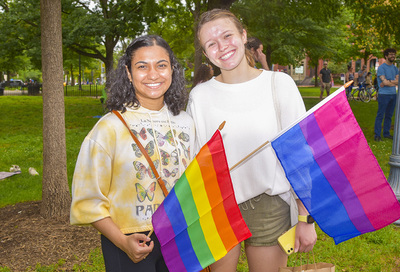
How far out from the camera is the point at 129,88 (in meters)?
2.25

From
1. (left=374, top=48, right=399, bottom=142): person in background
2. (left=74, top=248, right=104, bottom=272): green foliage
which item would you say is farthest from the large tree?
(left=74, top=248, right=104, bottom=272): green foliage

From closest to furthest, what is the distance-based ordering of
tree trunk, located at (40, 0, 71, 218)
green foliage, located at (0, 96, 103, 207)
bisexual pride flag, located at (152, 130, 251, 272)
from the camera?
bisexual pride flag, located at (152, 130, 251, 272)
tree trunk, located at (40, 0, 71, 218)
green foliage, located at (0, 96, 103, 207)

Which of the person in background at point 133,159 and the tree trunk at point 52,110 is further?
the tree trunk at point 52,110

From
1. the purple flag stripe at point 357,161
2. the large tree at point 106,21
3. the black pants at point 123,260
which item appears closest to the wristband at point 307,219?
the purple flag stripe at point 357,161

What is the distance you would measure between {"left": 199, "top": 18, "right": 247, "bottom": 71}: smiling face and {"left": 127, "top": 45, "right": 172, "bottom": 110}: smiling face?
0.99 ft

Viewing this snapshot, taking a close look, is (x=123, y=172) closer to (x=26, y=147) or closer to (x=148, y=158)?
(x=148, y=158)

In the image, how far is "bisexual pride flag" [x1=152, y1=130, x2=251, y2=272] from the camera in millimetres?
1987

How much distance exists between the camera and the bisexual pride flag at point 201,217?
199 centimetres

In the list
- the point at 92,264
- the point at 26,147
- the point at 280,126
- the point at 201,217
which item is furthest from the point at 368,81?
the point at 201,217

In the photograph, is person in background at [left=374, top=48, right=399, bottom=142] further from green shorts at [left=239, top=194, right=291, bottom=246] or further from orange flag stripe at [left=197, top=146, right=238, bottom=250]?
orange flag stripe at [left=197, top=146, right=238, bottom=250]

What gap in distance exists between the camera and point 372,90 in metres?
24.5

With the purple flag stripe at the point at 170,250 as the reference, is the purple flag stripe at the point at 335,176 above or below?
above

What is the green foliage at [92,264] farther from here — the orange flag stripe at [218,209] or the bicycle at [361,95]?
the bicycle at [361,95]

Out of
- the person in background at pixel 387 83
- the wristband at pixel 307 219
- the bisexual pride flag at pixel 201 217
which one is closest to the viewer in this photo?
the bisexual pride flag at pixel 201 217
